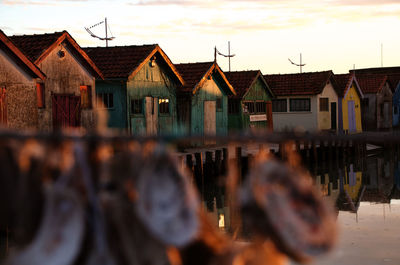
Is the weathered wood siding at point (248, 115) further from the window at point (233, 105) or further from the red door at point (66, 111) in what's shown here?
the red door at point (66, 111)

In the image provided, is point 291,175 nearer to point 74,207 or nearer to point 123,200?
point 123,200

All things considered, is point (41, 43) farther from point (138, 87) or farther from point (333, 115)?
point (333, 115)

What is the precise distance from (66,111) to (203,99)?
11.1 meters

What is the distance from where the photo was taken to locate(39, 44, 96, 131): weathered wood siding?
22062 millimetres

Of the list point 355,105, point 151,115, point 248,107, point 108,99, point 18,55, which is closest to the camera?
point 18,55

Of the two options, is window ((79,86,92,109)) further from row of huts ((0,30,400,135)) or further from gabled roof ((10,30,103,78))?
gabled roof ((10,30,103,78))

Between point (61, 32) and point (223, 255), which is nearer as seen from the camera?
point (223, 255)

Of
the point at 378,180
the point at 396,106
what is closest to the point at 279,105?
the point at 378,180

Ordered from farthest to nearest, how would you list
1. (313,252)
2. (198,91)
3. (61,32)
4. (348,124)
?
(348,124), (198,91), (61,32), (313,252)

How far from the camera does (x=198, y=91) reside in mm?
32562

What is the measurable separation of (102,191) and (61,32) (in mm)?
19536

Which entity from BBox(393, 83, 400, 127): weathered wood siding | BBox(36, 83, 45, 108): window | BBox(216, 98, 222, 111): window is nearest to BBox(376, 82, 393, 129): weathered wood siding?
BBox(393, 83, 400, 127): weathered wood siding

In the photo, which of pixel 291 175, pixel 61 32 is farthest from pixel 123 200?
pixel 61 32

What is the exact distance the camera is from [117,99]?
27.0m
